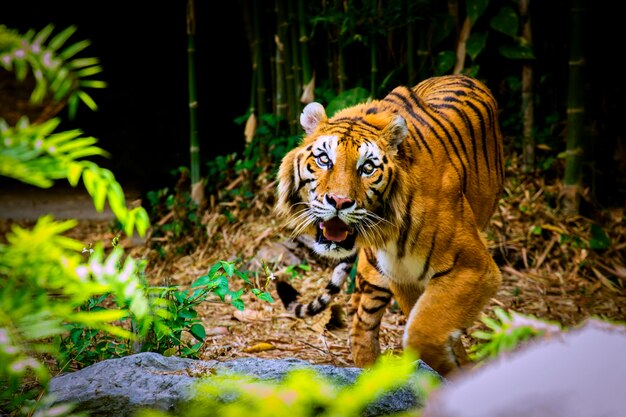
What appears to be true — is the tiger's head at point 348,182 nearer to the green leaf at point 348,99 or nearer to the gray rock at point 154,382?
the gray rock at point 154,382

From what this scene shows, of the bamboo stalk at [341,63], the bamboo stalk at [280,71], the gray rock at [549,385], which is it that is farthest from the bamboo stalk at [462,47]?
the gray rock at [549,385]

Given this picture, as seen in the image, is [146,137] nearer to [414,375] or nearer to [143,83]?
[143,83]

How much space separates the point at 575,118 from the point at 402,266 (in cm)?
284

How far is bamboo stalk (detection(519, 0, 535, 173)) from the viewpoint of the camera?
5.59m

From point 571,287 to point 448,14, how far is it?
2369 mm

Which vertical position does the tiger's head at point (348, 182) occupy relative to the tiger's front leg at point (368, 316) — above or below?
above

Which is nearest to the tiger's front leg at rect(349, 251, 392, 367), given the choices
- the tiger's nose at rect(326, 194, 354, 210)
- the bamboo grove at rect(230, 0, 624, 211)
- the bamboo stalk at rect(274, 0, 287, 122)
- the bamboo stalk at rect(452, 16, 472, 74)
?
the tiger's nose at rect(326, 194, 354, 210)

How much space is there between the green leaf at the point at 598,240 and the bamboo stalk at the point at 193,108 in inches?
133

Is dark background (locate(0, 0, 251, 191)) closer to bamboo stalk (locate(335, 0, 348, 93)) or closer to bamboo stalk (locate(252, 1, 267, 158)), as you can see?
bamboo stalk (locate(252, 1, 267, 158))

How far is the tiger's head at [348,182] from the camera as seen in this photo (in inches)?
116

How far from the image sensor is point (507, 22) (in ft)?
17.9

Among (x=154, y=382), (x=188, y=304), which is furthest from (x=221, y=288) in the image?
(x=154, y=382)

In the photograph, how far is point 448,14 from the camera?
559 centimetres

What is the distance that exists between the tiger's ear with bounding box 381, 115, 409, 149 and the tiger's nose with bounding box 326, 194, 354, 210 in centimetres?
38
